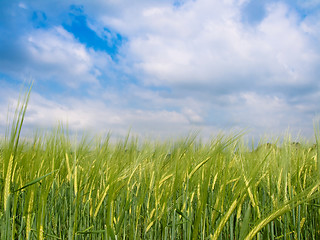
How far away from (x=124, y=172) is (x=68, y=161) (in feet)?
0.98

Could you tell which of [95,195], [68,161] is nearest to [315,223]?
[95,195]

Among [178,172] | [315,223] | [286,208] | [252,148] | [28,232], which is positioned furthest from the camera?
[252,148]

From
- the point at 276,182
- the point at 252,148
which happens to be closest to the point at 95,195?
the point at 276,182

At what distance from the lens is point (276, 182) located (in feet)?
4.61

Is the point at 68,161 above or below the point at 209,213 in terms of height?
above

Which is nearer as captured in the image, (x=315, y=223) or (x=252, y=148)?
(x=315, y=223)

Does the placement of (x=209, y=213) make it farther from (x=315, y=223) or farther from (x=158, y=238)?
(x=315, y=223)

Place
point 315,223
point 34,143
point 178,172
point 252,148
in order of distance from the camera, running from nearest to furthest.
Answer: point 178,172
point 315,223
point 34,143
point 252,148

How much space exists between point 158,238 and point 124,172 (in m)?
0.39

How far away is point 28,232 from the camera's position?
102 cm

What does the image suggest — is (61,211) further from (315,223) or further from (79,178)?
(315,223)

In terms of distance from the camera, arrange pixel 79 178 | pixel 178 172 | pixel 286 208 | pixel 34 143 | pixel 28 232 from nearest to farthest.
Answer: pixel 286 208 → pixel 28 232 → pixel 178 172 → pixel 79 178 → pixel 34 143

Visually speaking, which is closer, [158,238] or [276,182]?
[158,238]

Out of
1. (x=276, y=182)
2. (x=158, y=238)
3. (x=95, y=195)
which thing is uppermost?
(x=276, y=182)
